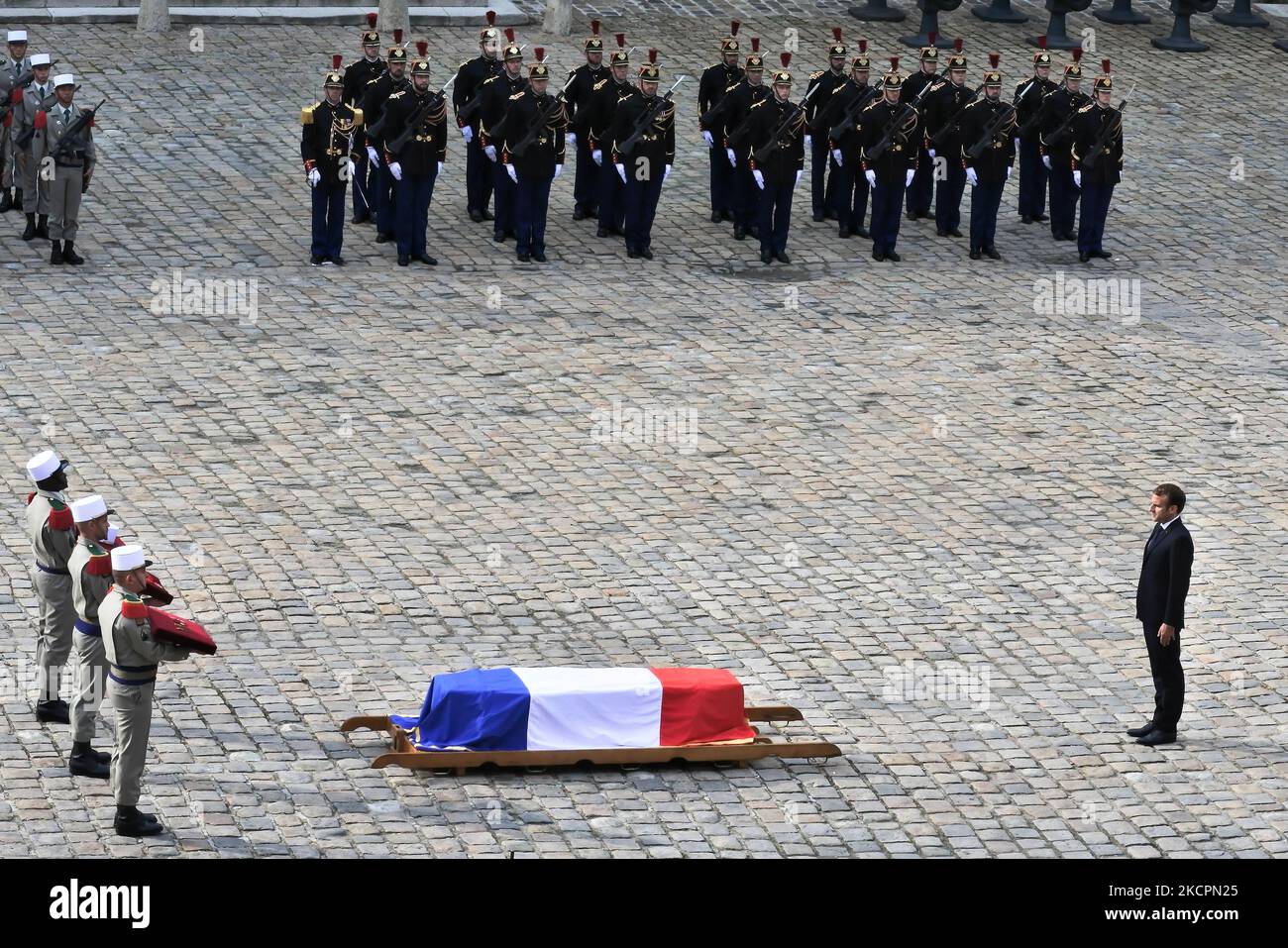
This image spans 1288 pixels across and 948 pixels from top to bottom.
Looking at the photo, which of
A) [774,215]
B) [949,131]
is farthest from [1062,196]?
[774,215]

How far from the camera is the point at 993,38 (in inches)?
1057

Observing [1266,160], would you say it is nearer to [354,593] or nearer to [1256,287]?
[1256,287]

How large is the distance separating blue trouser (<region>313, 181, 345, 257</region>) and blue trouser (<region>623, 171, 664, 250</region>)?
7.94 feet

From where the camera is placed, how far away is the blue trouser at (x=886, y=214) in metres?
20.0

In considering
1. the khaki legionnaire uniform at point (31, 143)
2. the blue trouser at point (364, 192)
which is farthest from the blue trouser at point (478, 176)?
the khaki legionnaire uniform at point (31, 143)

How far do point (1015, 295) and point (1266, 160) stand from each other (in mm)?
5549

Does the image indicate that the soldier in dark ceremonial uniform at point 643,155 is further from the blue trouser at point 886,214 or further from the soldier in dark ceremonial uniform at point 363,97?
the soldier in dark ceremonial uniform at point 363,97

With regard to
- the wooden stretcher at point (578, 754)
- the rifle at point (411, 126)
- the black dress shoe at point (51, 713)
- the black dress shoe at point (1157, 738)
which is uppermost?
the rifle at point (411, 126)

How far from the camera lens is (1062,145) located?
20547 mm

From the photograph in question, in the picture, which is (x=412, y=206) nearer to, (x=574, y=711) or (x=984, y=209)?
(x=984, y=209)

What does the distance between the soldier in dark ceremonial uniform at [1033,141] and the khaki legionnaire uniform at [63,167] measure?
7.97m

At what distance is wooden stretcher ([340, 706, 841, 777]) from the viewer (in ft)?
35.8

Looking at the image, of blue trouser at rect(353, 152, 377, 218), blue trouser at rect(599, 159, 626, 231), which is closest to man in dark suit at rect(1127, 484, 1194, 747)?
blue trouser at rect(599, 159, 626, 231)
